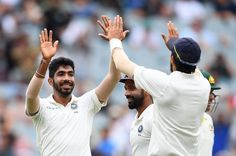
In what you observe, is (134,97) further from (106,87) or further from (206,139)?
(206,139)

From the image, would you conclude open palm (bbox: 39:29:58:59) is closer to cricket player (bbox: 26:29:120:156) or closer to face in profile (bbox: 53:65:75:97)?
cricket player (bbox: 26:29:120:156)

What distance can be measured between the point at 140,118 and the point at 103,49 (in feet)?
30.3

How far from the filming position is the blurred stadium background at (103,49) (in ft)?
56.9

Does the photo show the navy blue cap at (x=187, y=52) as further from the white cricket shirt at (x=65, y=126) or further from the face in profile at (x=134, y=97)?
the white cricket shirt at (x=65, y=126)

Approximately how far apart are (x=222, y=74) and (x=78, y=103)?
959cm

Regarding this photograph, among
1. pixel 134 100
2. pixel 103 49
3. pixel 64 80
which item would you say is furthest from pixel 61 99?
pixel 103 49

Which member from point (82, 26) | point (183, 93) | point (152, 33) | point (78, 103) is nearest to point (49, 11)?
point (82, 26)


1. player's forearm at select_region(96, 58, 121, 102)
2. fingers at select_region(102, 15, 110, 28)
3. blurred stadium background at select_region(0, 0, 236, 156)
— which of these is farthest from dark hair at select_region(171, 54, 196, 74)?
blurred stadium background at select_region(0, 0, 236, 156)

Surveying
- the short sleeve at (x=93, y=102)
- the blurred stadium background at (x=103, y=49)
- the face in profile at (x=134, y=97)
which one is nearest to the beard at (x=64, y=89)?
the short sleeve at (x=93, y=102)

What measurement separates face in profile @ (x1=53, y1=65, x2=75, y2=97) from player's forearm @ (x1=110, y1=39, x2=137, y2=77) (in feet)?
3.89

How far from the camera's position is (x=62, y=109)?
1088cm

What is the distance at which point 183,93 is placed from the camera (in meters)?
9.33

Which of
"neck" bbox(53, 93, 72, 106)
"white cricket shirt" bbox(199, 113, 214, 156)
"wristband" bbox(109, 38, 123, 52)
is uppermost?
"wristband" bbox(109, 38, 123, 52)

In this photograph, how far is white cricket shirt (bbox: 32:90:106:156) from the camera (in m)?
10.6
